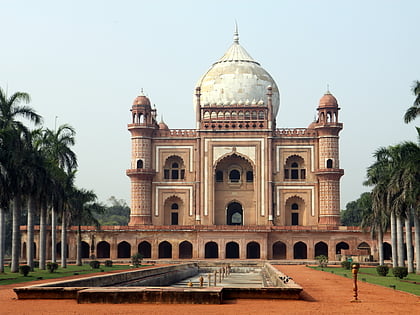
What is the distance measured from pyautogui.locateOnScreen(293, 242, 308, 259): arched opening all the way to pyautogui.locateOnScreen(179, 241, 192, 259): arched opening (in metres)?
8.18

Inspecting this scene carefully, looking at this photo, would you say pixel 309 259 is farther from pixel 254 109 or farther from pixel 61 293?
pixel 61 293

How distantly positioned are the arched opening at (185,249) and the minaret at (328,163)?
10.5m

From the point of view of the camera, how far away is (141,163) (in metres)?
53.8

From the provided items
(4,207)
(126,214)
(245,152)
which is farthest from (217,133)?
(126,214)

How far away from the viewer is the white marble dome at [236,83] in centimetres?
5659

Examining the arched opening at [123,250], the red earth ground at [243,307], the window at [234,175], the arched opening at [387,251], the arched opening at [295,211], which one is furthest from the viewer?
the window at [234,175]

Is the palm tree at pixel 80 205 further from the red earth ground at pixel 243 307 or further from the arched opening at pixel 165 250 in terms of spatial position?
the red earth ground at pixel 243 307

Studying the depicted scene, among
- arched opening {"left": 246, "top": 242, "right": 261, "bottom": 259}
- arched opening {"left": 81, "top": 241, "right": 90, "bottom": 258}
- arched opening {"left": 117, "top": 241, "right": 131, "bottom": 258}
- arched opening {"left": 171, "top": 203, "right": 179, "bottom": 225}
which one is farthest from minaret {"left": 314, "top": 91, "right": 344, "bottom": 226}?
arched opening {"left": 81, "top": 241, "right": 90, "bottom": 258}

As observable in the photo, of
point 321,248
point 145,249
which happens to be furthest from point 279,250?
point 145,249

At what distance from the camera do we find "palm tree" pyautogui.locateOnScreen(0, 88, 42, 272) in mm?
28094

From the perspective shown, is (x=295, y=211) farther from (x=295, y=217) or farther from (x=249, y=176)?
(x=249, y=176)

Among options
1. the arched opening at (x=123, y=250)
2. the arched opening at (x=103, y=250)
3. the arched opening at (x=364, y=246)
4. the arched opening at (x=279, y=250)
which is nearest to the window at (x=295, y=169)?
the arched opening at (x=279, y=250)

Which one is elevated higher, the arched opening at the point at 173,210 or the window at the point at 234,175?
the window at the point at 234,175

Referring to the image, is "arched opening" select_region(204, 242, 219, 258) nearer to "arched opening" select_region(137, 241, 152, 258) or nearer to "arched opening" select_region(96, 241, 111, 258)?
"arched opening" select_region(137, 241, 152, 258)
